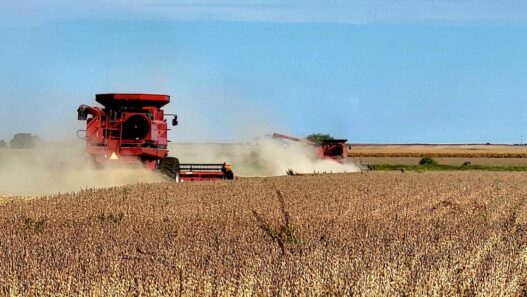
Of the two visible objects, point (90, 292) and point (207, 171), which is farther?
point (207, 171)

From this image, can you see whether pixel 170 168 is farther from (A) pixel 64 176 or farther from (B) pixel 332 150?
(B) pixel 332 150

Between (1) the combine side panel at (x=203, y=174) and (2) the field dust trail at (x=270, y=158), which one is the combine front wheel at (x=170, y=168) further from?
(2) the field dust trail at (x=270, y=158)

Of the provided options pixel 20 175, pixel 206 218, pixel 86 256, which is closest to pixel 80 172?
pixel 20 175

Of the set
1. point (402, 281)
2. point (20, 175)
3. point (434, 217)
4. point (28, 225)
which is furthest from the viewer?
point (20, 175)

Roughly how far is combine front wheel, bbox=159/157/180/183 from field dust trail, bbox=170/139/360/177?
51.2 ft

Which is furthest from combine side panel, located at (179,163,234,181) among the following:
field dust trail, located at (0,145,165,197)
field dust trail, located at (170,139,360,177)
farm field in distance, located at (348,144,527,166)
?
farm field in distance, located at (348,144,527,166)

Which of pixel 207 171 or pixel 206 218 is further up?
pixel 207 171

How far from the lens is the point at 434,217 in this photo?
14125 mm

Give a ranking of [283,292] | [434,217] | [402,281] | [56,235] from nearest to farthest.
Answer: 1. [283,292]
2. [402,281]
3. [56,235]
4. [434,217]

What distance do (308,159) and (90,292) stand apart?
3757 centimetres

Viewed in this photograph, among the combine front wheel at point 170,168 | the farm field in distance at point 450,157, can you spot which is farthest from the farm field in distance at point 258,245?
the farm field in distance at point 450,157

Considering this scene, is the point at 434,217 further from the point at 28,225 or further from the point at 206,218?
the point at 28,225

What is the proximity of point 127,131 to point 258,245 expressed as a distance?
16.5 meters

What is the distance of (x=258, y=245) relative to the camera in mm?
9562
